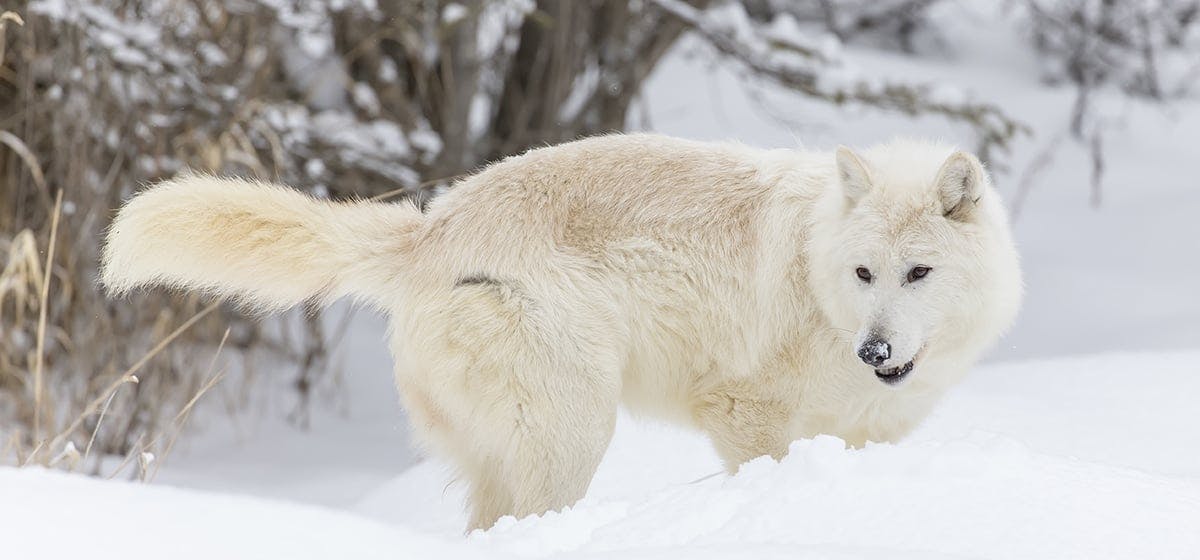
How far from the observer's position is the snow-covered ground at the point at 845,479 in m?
2.06

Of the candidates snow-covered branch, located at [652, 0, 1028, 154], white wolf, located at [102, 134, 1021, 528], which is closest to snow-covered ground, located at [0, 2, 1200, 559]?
white wolf, located at [102, 134, 1021, 528]

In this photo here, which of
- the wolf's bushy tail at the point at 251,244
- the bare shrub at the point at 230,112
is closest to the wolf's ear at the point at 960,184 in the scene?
the wolf's bushy tail at the point at 251,244

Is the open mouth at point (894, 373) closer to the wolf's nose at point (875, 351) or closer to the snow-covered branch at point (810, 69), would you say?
the wolf's nose at point (875, 351)

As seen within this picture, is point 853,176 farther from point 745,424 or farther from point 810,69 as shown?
point 810,69

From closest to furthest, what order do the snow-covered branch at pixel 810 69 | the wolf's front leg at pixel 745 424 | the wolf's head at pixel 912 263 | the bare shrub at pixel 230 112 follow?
the wolf's head at pixel 912 263
the wolf's front leg at pixel 745 424
the bare shrub at pixel 230 112
the snow-covered branch at pixel 810 69

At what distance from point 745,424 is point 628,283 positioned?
0.59 m

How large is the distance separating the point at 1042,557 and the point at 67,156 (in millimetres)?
5678

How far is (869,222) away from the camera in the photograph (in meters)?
3.73

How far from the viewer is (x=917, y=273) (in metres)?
3.67

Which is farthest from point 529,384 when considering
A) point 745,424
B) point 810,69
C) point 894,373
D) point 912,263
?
point 810,69

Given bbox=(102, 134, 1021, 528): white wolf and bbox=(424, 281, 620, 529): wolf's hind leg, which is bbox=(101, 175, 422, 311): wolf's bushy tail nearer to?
bbox=(102, 134, 1021, 528): white wolf

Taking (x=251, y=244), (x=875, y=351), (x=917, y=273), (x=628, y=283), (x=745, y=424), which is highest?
(x=917, y=273)

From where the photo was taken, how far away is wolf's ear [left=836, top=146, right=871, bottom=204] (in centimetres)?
376

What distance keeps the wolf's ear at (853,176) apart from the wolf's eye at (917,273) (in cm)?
29
